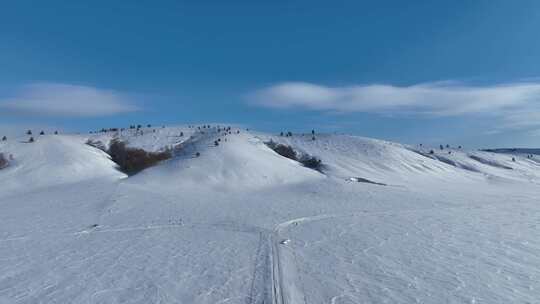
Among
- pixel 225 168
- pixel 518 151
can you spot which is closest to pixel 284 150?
A: pixel 225 168

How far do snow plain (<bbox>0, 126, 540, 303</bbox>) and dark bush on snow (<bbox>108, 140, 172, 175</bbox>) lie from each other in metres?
1.14

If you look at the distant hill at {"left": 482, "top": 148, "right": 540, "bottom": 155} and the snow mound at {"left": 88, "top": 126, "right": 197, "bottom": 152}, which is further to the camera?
the distant hill at {"left": 482, "top": 148, "right": 540, "bottom": 155}

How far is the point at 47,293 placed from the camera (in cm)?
759

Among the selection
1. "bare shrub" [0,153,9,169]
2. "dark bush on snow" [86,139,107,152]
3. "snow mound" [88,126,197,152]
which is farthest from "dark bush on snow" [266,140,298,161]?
"bare shrub" [0,153,9,169]

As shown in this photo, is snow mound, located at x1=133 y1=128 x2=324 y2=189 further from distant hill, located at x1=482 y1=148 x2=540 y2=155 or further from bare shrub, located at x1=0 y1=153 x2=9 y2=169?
distant hill, located at x1=482 y1=148 x2=540 y2=155

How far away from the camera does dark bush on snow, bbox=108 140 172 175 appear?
90.8 feet

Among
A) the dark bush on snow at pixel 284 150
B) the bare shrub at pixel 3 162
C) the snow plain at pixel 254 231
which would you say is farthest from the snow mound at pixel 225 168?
the bare shrub at pixel 3 162

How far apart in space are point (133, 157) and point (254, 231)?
725 inches

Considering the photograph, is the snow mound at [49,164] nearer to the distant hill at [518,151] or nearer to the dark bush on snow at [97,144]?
the dark bush on snow at [97,144]

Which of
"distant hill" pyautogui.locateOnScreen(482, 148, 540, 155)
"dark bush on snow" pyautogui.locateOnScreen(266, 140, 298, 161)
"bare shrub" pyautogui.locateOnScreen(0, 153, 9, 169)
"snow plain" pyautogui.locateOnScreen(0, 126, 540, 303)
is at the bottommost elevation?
"snow plain" pyautogui.locateOnScreen(0, 126, 540, 303)

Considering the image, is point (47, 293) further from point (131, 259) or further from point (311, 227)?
point (311, 227)

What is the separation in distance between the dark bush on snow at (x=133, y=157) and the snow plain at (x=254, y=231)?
1.14m

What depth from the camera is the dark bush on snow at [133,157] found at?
27.7 metres

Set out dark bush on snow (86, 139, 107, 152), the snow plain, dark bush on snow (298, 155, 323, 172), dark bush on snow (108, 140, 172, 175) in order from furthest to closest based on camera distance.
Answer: dark bush on snow (86, 139, 107, 152) < dark bush on snow (298, 155, 323, 172) < dark bush on snow (108, 140, 172, 175) < the snow plain
